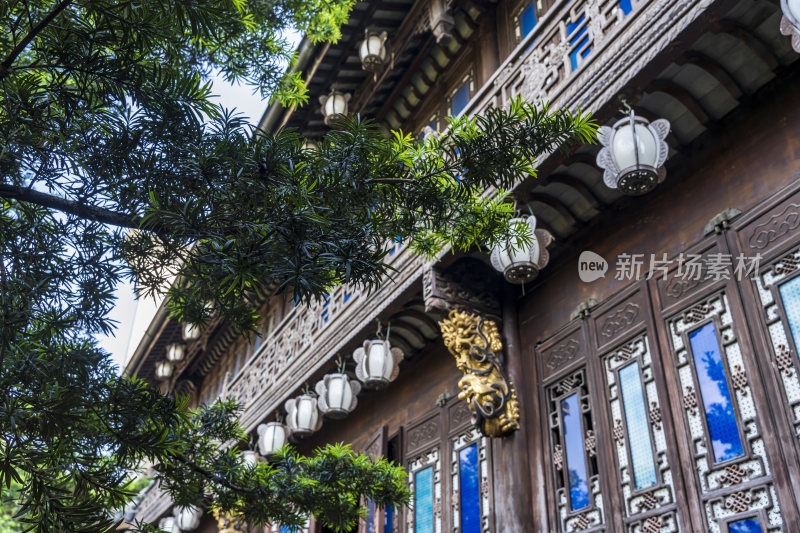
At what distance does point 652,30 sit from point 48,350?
3.98 m

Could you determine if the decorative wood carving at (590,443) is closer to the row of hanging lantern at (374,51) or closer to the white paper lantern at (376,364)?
the white paper lantern at (376,364)

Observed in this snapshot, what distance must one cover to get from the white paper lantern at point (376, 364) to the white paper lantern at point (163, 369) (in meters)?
10.1

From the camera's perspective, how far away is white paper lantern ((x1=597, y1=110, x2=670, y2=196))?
15.3 ft

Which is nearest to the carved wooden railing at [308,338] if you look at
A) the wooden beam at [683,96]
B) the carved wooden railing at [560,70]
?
the carved wooden railing at [560,70]

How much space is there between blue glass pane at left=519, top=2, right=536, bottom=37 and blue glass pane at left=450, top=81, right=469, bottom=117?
1041 mm

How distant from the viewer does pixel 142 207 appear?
3408mm

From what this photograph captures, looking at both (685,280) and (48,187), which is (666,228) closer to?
(685,280)

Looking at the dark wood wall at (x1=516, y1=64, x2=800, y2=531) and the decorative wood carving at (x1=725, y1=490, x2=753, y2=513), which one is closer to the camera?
the decorative wood carving at (x1=725, y1=490, x2=753, y2=513)

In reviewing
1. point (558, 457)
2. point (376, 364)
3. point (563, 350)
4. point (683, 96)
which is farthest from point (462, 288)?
point (683, 96)

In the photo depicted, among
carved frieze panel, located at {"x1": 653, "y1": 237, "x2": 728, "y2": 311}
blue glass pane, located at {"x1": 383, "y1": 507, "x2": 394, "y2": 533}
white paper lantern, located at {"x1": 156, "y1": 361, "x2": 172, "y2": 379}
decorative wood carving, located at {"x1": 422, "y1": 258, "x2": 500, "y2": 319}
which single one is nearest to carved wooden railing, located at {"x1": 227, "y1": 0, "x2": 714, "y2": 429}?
decorative wood carving, located at {"x1": 422, "y1": 258, "x2": 500, "y2": 319}

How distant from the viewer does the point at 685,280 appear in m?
5.23

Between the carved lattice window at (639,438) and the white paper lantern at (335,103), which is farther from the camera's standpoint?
the white paper lantern at (335,103)

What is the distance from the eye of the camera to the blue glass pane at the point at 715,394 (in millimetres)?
4512

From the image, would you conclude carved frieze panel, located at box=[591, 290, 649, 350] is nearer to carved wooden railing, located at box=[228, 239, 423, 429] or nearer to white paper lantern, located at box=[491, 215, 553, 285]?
white paper lantern, located at box=[491, 215, 553, 285]
